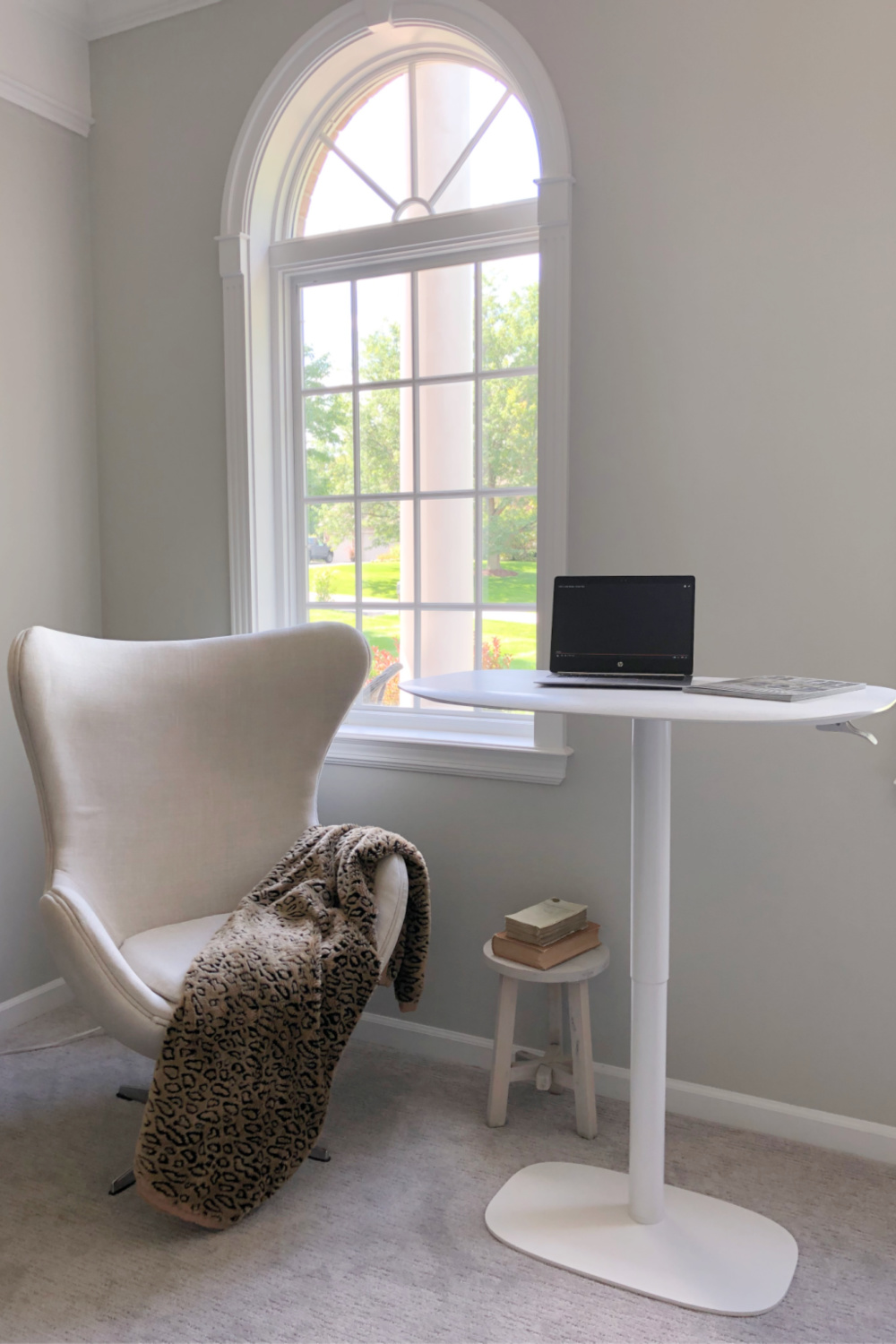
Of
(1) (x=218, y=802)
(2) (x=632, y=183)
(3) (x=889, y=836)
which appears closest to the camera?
(3) (x=889, y=836)

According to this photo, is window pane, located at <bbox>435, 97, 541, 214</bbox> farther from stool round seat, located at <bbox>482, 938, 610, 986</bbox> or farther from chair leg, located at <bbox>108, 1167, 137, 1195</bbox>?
chair leg, located at <bbox>108, 1167, 137, 1195</bbox>

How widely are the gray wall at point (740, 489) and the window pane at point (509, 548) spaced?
0.93 ft

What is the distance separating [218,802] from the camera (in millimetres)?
2385

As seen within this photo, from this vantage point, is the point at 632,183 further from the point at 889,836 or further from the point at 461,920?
the point at 461,920

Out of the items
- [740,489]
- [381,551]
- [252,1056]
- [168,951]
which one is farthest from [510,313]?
[252,1056]

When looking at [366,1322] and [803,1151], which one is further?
[803,1151]

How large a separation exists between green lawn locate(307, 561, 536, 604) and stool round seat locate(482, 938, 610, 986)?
92 centimetres

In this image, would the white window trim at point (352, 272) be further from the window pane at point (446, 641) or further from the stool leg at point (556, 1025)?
the stool leg at point (556, 1025)

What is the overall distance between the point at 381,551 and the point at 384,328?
2.05 feet

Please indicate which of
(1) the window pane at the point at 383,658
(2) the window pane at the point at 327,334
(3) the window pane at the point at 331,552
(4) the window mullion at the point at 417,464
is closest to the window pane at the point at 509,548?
(4) the window mullion at the point at 417,464

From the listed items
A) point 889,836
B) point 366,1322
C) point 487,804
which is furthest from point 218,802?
point 889,836

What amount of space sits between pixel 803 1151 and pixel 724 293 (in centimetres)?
187

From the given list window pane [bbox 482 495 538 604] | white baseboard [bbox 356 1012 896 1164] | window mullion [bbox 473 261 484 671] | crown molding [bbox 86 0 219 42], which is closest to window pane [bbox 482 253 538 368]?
window mullion [bbox 473 261 484 671]

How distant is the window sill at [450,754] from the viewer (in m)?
2.39
